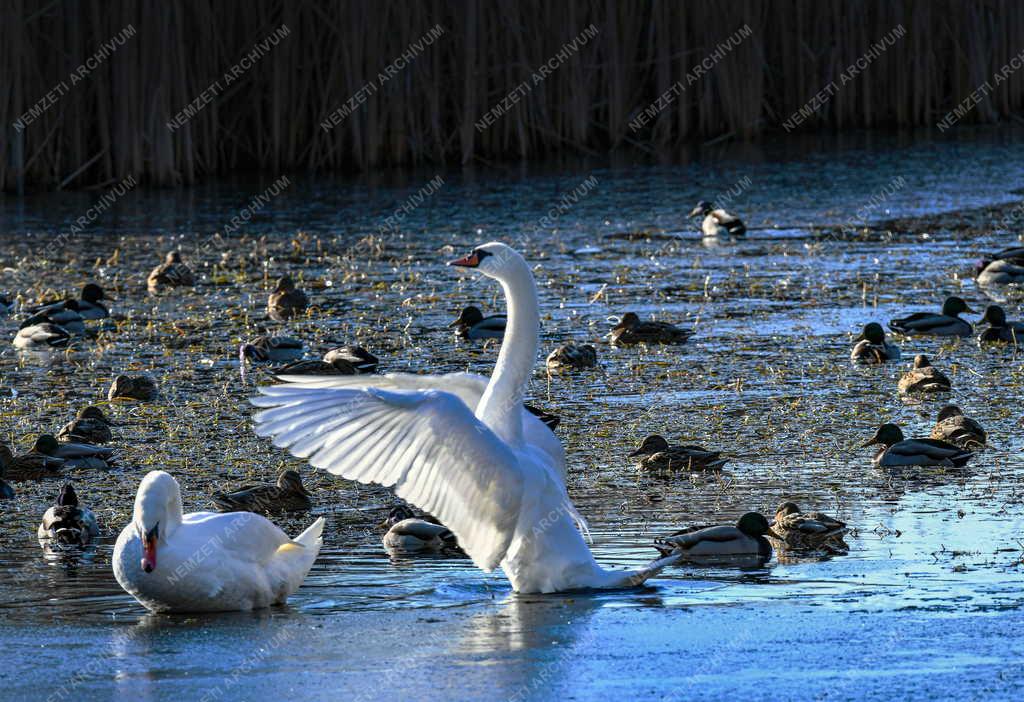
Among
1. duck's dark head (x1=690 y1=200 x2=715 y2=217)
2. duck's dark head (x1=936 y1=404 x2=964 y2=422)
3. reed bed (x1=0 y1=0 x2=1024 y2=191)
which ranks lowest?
duck's dark head (x1=936 y1=404 x2=964 y2=422)

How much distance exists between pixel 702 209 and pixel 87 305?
329 inches

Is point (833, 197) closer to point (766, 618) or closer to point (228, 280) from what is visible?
point (228, 280)

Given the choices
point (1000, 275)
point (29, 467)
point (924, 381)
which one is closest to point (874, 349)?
point (924, 381)

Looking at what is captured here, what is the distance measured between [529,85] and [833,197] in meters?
4.91

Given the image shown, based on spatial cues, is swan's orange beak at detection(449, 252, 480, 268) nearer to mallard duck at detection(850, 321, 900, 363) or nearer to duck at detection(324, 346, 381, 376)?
duck at detection(324, 346, 381, 376)

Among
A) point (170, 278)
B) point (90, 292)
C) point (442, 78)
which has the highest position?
point (442, 78)

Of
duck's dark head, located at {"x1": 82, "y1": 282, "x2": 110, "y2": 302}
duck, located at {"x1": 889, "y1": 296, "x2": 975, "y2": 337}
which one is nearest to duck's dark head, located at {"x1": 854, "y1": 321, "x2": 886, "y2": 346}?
duck, located at {"x1": 889, "y1": 296, "x2": 975, "y2": 337}

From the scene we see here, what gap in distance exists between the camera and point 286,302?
1530 cm

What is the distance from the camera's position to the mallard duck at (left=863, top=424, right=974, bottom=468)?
9211 mm

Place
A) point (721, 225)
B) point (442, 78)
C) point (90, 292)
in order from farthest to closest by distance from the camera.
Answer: point (442, 78) → point (721, 225) → point (90, 292)

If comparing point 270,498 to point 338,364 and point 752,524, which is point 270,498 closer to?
point 752,524

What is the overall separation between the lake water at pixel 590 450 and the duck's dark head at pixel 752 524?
0.81 ft

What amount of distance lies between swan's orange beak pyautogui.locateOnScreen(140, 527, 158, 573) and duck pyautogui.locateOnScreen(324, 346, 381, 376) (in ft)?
18.3

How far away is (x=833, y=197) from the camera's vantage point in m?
22.7
